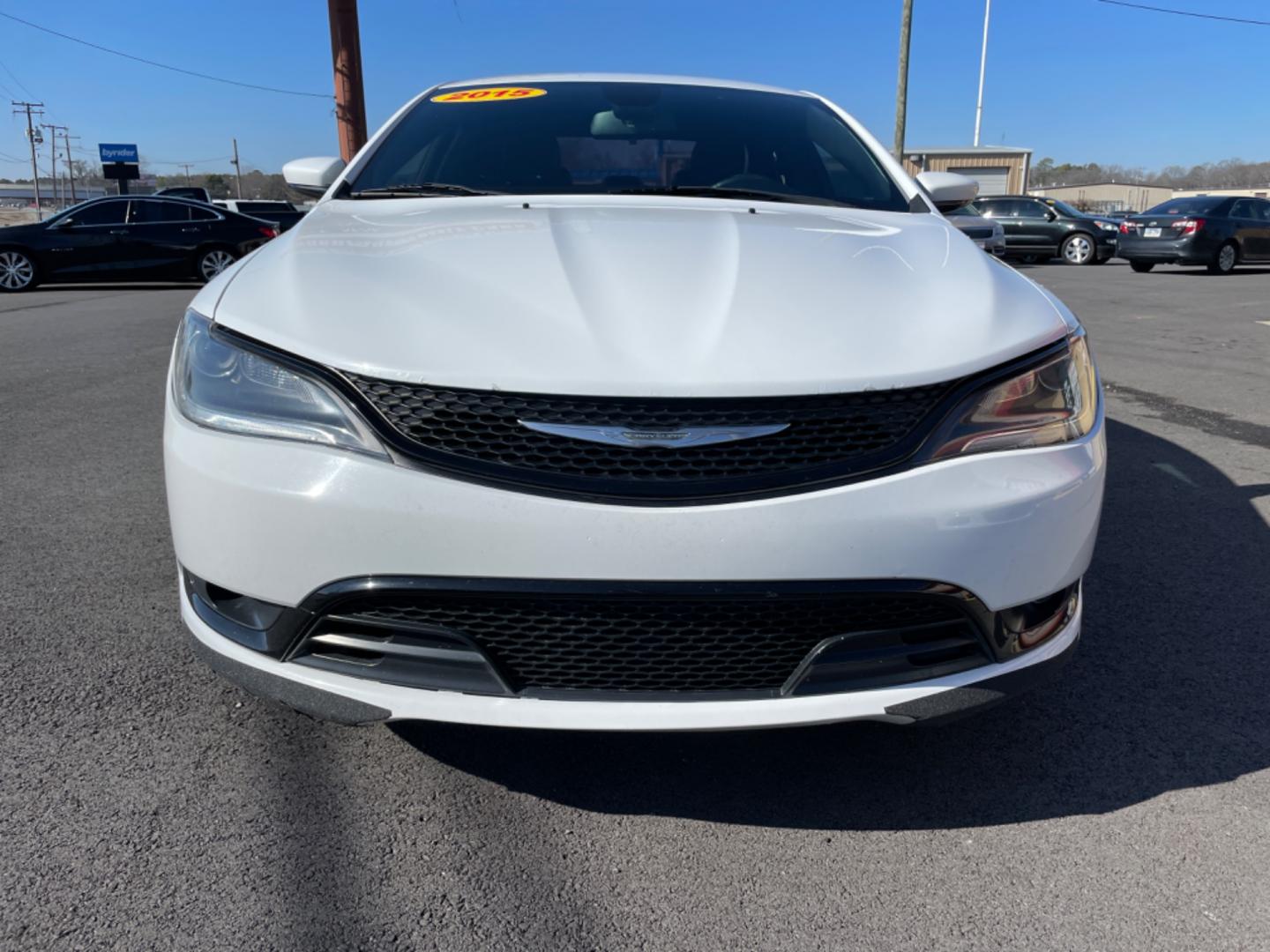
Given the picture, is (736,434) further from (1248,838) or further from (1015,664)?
(1248,838)

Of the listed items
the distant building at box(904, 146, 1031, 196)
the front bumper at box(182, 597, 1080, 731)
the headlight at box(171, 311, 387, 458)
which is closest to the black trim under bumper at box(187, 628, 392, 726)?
the front bumper at box(182, 597, 1080, 731)

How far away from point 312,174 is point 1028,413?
7.93ft

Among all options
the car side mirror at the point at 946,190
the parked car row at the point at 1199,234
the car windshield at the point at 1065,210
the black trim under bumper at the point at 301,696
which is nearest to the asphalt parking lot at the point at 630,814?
the black trim under bumper at the point at 301,696

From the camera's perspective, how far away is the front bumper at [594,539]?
1560mm

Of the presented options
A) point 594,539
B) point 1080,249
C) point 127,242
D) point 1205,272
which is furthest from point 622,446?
point 1080,249

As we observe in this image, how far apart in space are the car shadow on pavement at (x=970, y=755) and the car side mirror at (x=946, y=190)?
4.63 feet

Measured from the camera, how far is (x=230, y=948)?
5.13 ft

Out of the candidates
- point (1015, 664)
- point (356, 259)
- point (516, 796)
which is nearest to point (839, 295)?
point (1015, 664)

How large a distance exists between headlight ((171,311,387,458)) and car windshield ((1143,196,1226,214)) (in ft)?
60.0

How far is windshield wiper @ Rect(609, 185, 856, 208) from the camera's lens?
2.82 m

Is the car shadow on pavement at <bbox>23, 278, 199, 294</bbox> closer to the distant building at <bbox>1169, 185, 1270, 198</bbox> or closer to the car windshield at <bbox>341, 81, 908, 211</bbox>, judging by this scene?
the car windshield at <bbox>341, 81, 908, 211</bbox>

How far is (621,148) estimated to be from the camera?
304 cm

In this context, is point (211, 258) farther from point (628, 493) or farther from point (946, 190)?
point (628, 493)

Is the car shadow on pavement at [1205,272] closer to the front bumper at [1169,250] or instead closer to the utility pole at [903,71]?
the front bumper at [1169,250]
